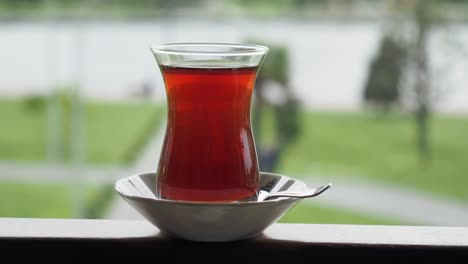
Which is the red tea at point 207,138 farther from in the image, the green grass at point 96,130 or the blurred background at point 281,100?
the green grass at point 96,130

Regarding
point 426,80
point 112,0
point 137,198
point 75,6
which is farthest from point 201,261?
point 75,6

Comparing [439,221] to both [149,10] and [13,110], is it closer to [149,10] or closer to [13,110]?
[149,10]

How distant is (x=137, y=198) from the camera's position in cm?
50

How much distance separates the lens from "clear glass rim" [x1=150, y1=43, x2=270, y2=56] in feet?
1.75

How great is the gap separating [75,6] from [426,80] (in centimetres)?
227

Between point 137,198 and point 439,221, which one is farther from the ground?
point 137,198

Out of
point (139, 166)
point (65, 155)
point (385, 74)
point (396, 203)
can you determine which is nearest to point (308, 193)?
point (139, 166)

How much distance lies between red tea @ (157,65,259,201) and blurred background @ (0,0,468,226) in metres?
3.65

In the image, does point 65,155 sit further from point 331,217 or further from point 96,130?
point 331,217

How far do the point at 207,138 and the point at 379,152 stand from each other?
4.62 metres

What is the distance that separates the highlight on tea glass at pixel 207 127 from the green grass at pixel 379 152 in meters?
4.19

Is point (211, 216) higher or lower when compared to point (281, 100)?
higher

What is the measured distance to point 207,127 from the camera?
1.73 ft

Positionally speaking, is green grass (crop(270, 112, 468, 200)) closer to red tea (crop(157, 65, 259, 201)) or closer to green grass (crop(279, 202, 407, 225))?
green grass (crop(279, 202, 407, 225))
